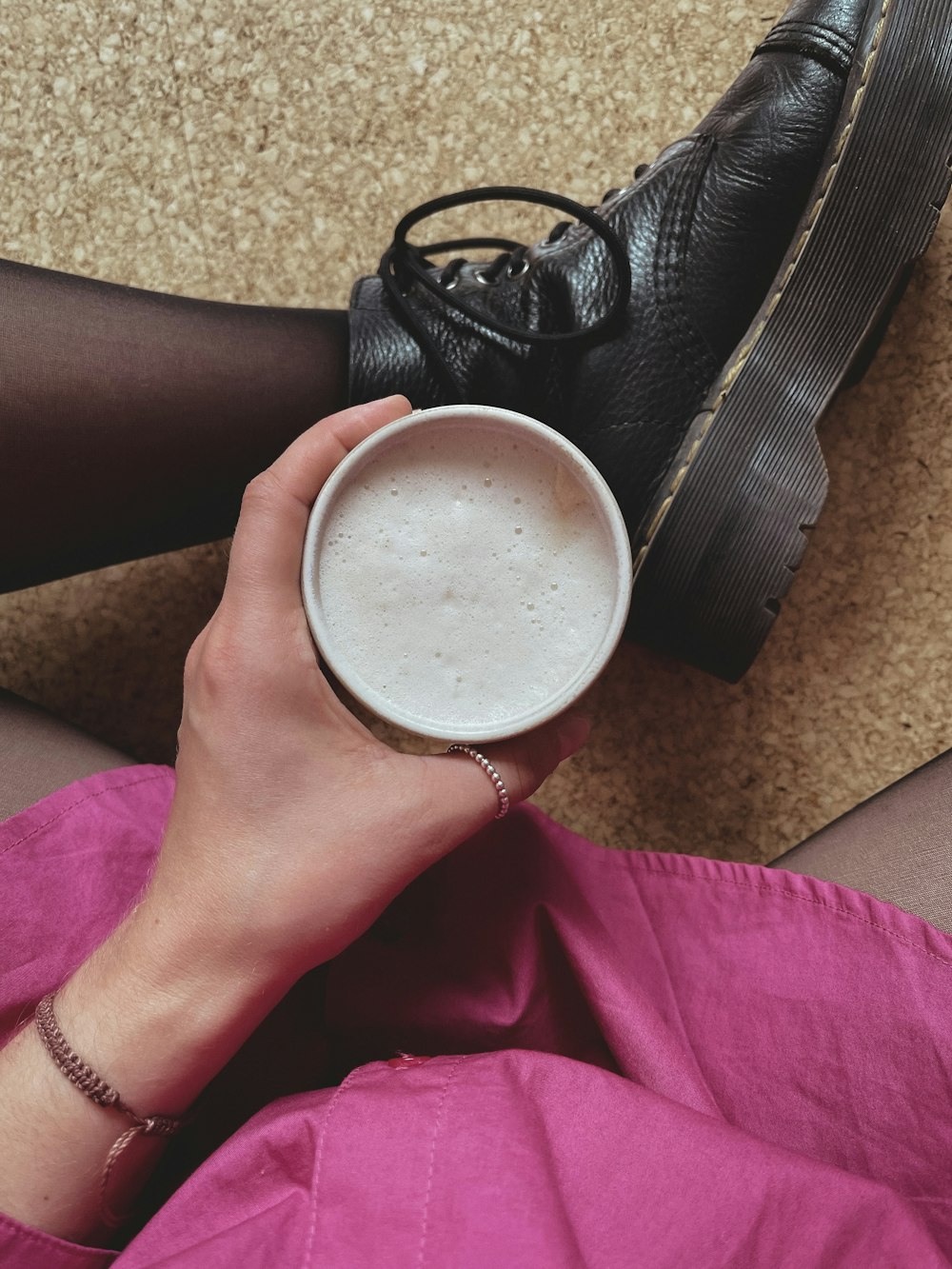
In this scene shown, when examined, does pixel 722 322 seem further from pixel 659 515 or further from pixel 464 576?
pixel 464 576

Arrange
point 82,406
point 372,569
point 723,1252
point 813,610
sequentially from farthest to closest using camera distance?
point 813,610 < point 82,406 < point 372,569 < point 723,1252

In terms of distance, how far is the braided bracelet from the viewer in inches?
20.9

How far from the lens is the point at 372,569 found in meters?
0.53

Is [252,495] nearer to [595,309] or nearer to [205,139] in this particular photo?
[595,309]

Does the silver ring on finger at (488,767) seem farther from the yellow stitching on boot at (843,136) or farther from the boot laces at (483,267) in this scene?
the yellow stitching on boot at (843,136)

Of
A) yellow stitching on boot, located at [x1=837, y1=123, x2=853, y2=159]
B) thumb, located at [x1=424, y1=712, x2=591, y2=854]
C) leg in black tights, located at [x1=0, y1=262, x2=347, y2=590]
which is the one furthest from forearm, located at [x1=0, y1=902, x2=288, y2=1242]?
yellow stitching on boot, located at [x1=837, y1=123, x2=853, y2=159]

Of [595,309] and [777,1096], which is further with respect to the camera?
[595,309]

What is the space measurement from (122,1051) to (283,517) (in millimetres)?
326

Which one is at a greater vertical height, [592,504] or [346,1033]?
[592,504]

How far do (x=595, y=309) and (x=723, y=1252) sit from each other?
0.65 m

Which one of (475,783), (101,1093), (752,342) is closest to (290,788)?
(475,783)

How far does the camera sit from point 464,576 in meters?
0.53

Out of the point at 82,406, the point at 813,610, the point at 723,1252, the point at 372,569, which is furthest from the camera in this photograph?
the point at 813,610

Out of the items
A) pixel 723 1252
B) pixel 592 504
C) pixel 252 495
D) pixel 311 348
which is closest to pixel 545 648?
pixel 592 504
